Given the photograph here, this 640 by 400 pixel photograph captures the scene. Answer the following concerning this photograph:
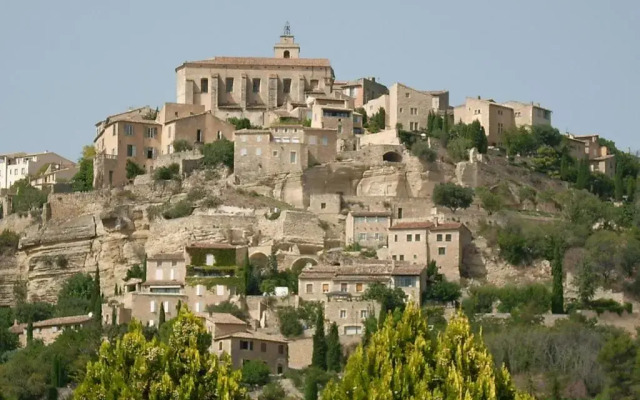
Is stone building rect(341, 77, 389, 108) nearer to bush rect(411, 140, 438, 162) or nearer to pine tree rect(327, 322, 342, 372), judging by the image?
bush rect(411, 140, 438, 162)

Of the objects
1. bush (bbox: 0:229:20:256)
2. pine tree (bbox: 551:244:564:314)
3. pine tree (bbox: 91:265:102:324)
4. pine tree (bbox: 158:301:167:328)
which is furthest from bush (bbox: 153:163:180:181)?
pine tree (bbox: 551:244:564:314)

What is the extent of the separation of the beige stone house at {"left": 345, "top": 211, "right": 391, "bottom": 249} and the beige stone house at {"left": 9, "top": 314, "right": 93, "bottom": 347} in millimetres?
11850

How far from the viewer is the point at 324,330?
2803 inches

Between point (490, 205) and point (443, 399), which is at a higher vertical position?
point (490, 205)

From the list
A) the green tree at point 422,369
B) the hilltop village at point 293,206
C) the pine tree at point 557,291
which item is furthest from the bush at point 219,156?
the green tree at point 422,369

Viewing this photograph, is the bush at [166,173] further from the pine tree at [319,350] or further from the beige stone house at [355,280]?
the pine tree at [319,350]

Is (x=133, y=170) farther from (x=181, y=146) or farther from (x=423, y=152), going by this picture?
(x=423, y=152)

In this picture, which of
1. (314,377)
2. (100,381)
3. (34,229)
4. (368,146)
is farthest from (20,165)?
(100,381)

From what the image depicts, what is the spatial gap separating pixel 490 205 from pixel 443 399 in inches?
1537

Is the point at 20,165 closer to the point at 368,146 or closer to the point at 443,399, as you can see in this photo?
the point at 368,146

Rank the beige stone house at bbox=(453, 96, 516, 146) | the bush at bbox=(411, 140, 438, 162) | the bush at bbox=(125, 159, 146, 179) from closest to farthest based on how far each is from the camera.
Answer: the bush at bbox=(411, 140, 438, 162) < the bush at bbox=(125, 159, 146, 179) < the beige stone house at bbox=(453, 96, 516, 146)

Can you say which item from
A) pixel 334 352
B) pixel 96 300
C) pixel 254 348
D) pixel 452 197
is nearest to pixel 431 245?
pixel 452 197

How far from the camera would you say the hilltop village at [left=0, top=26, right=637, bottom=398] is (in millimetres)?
73750

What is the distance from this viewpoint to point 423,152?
8419 cm
